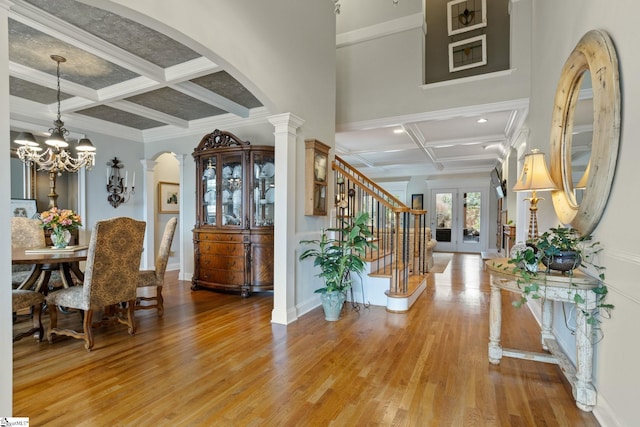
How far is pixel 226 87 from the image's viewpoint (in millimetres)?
4016

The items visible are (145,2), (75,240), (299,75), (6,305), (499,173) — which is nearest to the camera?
(6,305)

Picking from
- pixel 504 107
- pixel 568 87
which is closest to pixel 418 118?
pixel 504 107

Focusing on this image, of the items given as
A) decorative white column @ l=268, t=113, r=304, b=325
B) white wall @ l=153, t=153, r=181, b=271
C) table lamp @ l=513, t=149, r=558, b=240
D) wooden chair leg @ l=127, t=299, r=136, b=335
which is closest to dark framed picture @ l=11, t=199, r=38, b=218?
white wall @ l=153, t=153, r=181, b=271

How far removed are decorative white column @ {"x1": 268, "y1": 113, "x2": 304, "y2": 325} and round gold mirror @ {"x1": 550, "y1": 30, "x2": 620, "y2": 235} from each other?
7.71 ft

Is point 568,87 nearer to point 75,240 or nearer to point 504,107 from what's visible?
point 504,107

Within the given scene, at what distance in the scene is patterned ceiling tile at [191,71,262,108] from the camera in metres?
3.72

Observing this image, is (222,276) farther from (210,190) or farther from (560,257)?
(560,257)

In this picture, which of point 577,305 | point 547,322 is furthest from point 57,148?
point 547,322

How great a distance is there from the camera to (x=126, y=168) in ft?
18.7

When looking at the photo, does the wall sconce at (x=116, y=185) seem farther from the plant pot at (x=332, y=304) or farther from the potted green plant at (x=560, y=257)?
the potted green plant at (x=560, y=257)

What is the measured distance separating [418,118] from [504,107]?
115cm

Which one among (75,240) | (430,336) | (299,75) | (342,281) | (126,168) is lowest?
(430,336)

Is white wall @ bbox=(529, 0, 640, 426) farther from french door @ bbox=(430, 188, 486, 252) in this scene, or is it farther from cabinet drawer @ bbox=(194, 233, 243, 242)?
french door @ bbox=(430, 188, 486, 252)

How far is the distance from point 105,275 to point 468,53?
5.76 m
